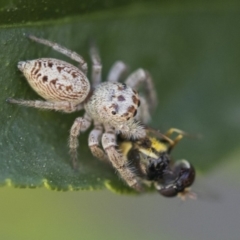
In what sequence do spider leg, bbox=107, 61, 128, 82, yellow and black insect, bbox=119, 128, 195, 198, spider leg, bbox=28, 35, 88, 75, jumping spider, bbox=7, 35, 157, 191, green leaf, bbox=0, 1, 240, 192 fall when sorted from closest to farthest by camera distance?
green leaf, bbox=0, 1, 240, 192
spider leg, bbox=28, 35, 88, 75
jumping spider, bbox=7, 35, 157, 191
yellow and black insect, bbox=119, 128, 195, 198
spider leg, bbox=107, 61, 128, 82

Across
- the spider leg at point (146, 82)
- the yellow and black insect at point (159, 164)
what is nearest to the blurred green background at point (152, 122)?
the spider leg at point (146, 82)

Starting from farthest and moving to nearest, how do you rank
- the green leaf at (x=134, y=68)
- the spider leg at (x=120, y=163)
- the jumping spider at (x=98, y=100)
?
the spider leg at (x=120, y=163)
the jumping spider at (x=98, y=100)
the green leaf at (x=134, y=68)

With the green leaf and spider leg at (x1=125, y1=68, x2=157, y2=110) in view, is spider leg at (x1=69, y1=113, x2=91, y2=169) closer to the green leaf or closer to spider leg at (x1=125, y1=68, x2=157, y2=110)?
the green leaf

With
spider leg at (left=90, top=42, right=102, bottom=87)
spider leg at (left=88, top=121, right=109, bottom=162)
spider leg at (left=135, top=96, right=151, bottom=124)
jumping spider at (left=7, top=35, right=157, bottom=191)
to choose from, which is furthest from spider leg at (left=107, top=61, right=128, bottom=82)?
spider leg at (left=88, top=121, right=109, bottom=162)

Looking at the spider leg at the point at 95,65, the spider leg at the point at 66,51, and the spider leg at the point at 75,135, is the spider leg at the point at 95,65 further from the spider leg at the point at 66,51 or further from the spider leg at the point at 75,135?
the spider leg at the point at 75,135

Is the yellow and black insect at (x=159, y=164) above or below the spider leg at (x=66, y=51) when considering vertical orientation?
below

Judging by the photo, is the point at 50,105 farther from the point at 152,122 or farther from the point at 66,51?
the point at 152,122

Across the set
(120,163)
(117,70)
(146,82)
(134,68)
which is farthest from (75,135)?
(134,68)
